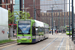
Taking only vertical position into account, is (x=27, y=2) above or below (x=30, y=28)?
above

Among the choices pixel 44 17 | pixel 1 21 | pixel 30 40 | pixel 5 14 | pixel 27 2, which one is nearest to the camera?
pixel 30 40

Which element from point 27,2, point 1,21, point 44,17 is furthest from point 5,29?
point 44,17

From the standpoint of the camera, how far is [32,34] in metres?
22.7

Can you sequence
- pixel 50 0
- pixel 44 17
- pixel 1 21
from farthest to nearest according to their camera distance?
pixel 44 17
pixel 50 0
pixel 1 21

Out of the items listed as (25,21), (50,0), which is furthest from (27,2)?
(25,21)

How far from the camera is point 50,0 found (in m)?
110

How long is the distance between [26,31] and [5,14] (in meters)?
9.13

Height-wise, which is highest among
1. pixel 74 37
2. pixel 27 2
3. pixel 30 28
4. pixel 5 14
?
pixel 27 2

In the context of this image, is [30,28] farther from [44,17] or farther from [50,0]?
[44,17]

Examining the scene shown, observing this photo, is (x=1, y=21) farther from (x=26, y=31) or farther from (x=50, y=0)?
(x=50, y=0)

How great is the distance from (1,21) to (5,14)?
2618mm

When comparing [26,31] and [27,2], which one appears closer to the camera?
[26,31]

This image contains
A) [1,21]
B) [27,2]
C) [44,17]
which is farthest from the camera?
[44,17]

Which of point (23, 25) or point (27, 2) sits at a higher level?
point (27, 2)
